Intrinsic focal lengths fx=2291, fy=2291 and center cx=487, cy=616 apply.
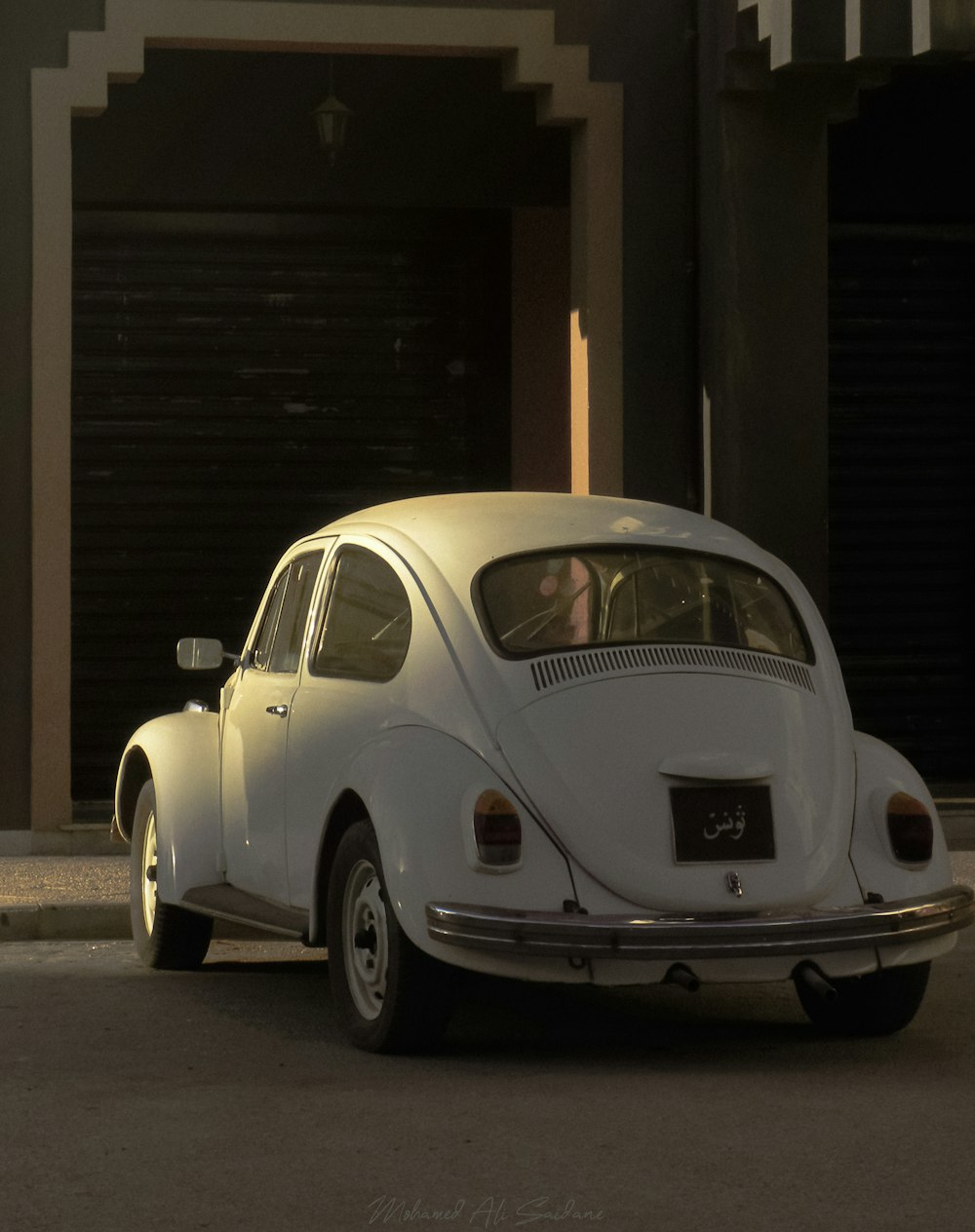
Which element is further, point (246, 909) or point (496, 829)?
point (246, 909)

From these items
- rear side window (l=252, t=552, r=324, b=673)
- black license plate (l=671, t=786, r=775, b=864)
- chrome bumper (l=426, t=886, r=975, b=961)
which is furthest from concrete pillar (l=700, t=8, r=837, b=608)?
chrome bumper (l=426, t=886, r=975, b=961)

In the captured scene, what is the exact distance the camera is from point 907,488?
15.1 m

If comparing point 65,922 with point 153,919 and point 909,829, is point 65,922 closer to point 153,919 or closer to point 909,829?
point 153,919

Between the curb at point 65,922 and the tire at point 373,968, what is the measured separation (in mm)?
2735

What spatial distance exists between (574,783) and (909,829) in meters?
1.13

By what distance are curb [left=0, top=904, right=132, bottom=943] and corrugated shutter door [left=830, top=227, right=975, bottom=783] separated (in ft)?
21.6

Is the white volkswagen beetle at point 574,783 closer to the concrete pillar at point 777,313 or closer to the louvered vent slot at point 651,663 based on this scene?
the louvered vent slot at point 651,663

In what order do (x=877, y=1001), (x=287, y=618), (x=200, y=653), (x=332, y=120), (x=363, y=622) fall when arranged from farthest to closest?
1. (x=332, y=120)
2. (x=200, y=653)
3. (x=287, y=618)
4. (x=363, y=622)
5. (x=877, y=1001)

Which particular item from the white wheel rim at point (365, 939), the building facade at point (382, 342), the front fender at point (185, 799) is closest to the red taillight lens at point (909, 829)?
the white wheel rim at point (365, 939)

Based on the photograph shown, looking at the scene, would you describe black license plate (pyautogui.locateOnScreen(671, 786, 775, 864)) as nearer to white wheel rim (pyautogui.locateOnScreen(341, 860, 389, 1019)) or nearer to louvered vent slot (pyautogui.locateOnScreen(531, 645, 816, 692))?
louvered vent slot (pyautogui.locateOnScreen(531, 645, 816, 692))

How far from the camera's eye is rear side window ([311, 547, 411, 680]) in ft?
24.7

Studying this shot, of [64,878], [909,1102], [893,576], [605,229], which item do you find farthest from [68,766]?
[909,1102]

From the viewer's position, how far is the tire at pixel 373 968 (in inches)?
270

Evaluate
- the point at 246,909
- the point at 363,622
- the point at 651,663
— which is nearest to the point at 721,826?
the point at 651,663
